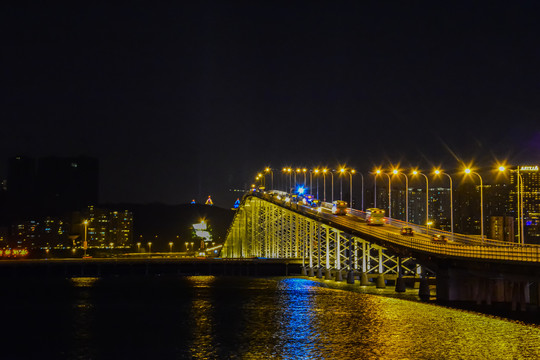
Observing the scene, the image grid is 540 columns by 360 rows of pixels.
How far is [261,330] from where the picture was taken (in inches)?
1770

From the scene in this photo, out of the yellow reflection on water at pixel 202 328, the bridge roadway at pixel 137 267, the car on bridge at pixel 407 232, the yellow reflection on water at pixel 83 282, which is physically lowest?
the yellow reflection on water at pixel 202 328

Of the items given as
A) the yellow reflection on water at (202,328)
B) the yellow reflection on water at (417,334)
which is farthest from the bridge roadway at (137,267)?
the yellow reflection on water at (417,334)

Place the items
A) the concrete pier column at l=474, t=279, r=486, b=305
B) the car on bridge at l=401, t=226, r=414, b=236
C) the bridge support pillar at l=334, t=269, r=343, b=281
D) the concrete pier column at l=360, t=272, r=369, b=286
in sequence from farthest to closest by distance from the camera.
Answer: the bridge support pillar at l=334, t=269, r=343, b=281, the concrete pier column at l=360, t=272, r=369, b=286, the car on bridge at l=401, t=226, r=414, b=236, the concrete pier column at l=474, t=279, r=486, b=305

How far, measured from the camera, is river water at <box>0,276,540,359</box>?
36.2 m

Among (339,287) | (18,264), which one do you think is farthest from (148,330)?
(18,264)

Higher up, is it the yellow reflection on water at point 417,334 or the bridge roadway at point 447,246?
the bridge roadway at point 447,246

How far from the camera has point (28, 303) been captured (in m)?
68.0

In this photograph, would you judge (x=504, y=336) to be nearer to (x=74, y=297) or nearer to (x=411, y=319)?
(x=411, y=319)

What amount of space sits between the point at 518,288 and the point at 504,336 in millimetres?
11561

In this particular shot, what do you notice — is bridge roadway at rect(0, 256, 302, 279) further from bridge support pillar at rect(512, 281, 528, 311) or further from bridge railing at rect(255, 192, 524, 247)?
bridge support pillar at rect(512, 281, 528, 311)

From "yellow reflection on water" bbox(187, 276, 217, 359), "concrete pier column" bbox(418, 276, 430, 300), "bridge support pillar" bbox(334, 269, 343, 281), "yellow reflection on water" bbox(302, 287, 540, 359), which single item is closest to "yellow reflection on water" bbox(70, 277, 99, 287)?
"yellow reflection on water" bbox(187, 276, 217, 359)

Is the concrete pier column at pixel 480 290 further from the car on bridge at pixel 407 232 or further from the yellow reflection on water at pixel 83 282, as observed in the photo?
the yellow reflection on water at pixel 83 282

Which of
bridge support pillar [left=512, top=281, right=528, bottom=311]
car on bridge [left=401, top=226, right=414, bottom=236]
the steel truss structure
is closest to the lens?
bridge support pillar [left=512, top=281, right=528, bottom=311]

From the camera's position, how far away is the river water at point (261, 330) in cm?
3619
